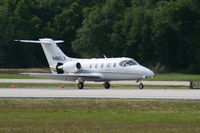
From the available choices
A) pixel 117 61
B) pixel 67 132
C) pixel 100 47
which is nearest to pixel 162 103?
pixel 67 132

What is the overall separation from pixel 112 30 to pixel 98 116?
69.5 meters

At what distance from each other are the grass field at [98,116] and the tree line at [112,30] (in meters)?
54.3

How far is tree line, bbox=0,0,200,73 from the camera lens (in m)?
87.1

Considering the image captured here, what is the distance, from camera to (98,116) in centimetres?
2486

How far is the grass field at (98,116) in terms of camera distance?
21.2m

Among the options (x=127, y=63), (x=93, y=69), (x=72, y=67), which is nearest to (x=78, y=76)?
(x=93, y=69)

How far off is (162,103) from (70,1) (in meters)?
83.2

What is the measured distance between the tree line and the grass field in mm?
54345

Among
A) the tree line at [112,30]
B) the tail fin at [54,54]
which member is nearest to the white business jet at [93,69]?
the tail fin at [54,54]

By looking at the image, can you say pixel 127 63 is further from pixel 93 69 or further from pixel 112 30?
pixel 112 30

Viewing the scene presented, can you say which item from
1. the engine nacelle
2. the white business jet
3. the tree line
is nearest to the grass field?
the white business jet

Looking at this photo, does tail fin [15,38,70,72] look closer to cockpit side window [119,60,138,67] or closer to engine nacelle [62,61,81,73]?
engine nacelle [62,61,81,73]

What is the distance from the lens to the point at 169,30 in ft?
286

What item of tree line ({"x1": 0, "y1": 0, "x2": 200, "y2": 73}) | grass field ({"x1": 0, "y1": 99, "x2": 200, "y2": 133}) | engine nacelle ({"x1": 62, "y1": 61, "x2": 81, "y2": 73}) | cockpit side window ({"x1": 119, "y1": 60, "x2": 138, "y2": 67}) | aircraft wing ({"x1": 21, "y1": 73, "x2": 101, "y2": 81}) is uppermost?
grass field ({"x1": 0, "y1": 99, "x2": 200, "y2": 133})
